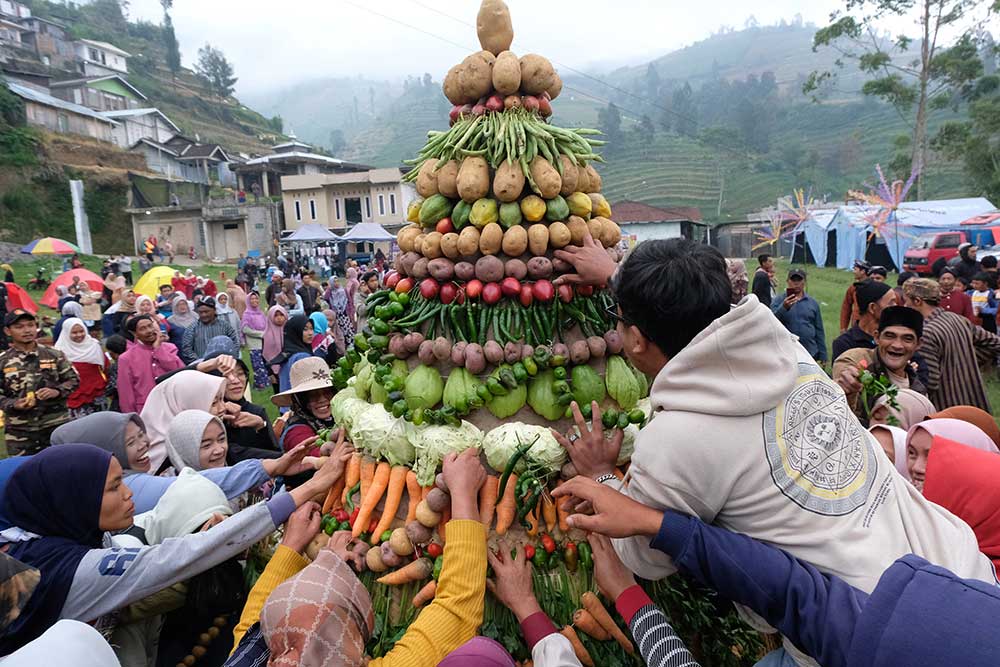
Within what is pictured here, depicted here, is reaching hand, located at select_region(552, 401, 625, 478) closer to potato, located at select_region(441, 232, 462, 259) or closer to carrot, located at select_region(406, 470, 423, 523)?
carrot, located at select_region(406, 470, 423, 523)

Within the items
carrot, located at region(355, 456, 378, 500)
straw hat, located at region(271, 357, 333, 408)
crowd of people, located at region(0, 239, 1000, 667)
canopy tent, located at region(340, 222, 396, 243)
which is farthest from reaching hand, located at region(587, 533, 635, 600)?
canopy tent, located at region(340, 222, 396, 243)

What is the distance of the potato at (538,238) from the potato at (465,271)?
285mm

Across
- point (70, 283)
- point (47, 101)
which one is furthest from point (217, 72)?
point (70, 283)

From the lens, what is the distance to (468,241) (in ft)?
8.50

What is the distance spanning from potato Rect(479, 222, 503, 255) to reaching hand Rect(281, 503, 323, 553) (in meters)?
1.39

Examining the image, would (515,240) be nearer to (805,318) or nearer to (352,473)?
(352,473)

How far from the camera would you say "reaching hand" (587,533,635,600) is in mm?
2123

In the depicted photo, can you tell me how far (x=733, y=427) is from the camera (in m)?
1.60

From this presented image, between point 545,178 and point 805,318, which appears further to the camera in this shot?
point 805,318

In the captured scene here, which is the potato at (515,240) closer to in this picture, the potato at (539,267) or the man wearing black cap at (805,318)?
the potato at (539,267)

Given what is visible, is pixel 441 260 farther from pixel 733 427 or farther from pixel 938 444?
pixel 938 444

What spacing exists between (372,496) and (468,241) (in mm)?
1218

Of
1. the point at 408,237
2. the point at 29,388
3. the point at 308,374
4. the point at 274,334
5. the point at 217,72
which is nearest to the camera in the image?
the point at 408,237

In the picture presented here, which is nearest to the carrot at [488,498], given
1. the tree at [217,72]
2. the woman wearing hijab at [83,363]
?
the woman wearing hijab at [83,363]
